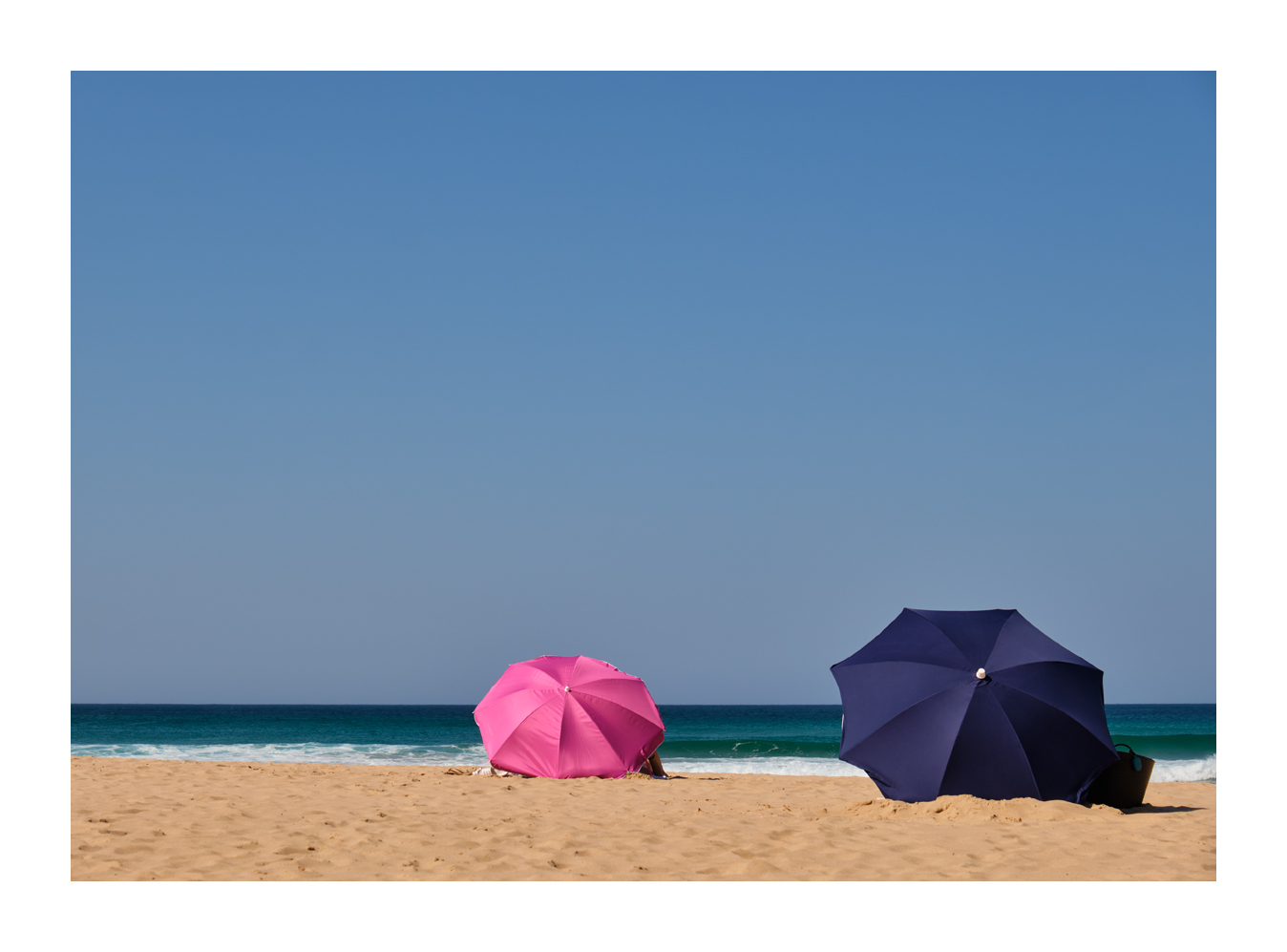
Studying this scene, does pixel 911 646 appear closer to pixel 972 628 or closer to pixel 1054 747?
pixel 972 628

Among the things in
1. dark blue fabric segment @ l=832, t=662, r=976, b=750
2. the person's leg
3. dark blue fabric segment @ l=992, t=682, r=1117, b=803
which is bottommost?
the person's leg

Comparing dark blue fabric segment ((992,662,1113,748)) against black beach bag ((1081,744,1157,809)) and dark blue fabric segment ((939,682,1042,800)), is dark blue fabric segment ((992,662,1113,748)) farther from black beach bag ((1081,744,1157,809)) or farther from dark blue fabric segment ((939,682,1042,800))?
black beach bag ((1081,744,1157,809))

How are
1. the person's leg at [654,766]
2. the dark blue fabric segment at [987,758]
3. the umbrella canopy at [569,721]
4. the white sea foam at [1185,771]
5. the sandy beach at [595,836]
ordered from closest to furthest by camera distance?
1. the sandy beach at [595,836]
2. the dark blue fabric segment at [987,758]
3. the umbrella canopy at [569,721]
4. the person's leg at [654,766]
5. the white sea foam at [1185,771]

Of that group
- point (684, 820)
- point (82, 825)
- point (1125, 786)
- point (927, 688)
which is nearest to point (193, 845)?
point (82, 825)

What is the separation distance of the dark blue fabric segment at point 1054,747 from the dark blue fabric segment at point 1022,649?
29 centimetres

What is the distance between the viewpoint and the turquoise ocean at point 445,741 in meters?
24.9

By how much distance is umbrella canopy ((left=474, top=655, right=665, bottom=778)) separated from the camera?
13.2 meters

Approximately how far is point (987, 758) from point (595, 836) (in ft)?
11.8

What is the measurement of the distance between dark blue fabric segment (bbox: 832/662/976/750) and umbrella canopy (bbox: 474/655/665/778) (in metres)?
4.37

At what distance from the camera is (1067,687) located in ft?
30.6

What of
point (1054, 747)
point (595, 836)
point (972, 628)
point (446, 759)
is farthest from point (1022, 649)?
point (446, 759)

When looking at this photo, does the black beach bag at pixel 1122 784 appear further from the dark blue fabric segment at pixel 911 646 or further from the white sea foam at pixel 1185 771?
the white sea foam at pixel 1185 771

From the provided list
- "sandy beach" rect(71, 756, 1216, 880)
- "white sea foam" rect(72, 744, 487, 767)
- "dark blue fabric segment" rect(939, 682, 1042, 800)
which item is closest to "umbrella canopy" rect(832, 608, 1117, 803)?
"dark blue fabric segment" rect(939, 682, 1042, 800)

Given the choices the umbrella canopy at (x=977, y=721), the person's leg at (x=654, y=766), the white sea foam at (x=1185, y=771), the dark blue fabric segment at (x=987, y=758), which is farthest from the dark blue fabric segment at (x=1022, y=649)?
the white sea foam at (x=1185, y=771)
